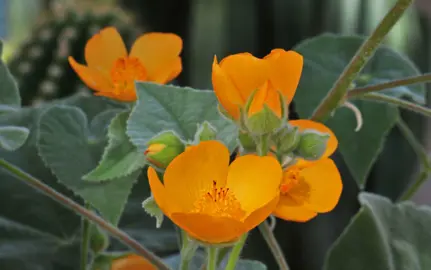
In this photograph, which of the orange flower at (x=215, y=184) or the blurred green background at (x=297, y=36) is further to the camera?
the blurred green background at (x=297, y=36)

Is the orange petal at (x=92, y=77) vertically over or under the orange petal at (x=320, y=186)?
over

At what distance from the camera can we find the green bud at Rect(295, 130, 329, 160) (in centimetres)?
25

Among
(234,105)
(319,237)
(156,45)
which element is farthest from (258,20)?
(234,105)

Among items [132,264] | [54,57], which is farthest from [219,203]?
[54,57]

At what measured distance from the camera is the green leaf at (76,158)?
1.01 ft

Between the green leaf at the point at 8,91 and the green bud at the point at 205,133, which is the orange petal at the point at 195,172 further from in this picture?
the green leaf at the point at 8,91

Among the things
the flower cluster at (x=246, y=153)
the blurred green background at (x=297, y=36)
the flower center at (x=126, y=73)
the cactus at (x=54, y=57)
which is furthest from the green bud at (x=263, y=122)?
the blurred green background at (x=297, y=36)

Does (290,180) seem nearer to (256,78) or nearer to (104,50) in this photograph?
(256,78)

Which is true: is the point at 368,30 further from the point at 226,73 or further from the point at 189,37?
the point at 226,73

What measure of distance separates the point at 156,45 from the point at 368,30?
0.90 m

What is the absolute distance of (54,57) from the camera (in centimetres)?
83

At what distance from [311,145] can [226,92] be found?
0.04m

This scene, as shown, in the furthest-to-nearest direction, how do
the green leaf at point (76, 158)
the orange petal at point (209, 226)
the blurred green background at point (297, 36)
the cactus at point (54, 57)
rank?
the blurred green background at point (297, 36)
the cactus at point (54, 57)
the green leaf at point (76, 158)
the orange petal at point (209, 226)

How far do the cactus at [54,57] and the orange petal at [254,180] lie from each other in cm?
59
